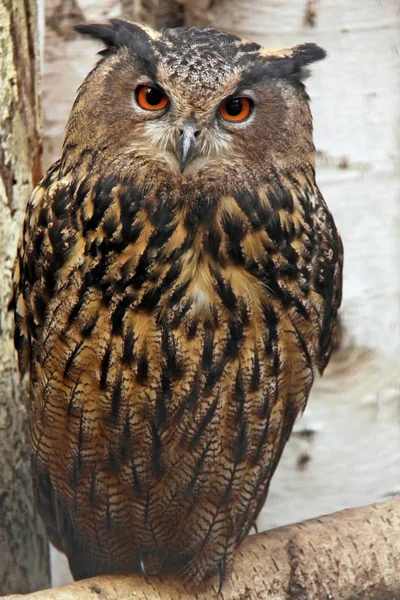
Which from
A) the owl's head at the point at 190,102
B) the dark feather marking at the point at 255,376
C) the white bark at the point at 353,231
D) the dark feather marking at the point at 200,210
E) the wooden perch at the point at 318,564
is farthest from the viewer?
the white bark at the point at 353,231

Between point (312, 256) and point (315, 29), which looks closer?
point (312, 256)

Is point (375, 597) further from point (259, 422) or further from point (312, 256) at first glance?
point (312, 256)

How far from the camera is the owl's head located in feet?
5.31

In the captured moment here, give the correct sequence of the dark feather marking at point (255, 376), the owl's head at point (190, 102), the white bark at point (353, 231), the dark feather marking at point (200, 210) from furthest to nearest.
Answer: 1. the white bark at point (353, 231)
2. the dark feather marking at point (255, 376)
3. the dark feather marking at point (200, 210)
4. the owl's head at point (190, 102)

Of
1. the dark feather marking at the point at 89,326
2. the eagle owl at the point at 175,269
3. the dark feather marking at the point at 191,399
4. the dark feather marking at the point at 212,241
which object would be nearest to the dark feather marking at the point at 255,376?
the eagle owl at the point at 175,269

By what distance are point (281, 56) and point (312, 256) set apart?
399mm

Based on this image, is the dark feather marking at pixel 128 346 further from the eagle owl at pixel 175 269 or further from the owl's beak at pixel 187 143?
the owl's beak at pixel 187 143

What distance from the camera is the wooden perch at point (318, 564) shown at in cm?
209

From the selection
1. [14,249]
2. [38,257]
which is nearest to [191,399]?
[38,257]

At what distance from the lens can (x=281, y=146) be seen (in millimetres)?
1753

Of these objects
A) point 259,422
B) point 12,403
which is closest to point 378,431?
point 259,422

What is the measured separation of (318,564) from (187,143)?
3.50 ft

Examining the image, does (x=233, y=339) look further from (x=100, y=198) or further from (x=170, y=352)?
(x=100, y=198)

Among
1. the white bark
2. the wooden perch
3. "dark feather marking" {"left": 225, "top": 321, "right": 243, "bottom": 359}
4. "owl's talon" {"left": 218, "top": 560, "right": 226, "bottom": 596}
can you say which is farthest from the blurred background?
"dark feather marking" {"left": 225, "top": 321, "right": 243, "bottom": 359}
